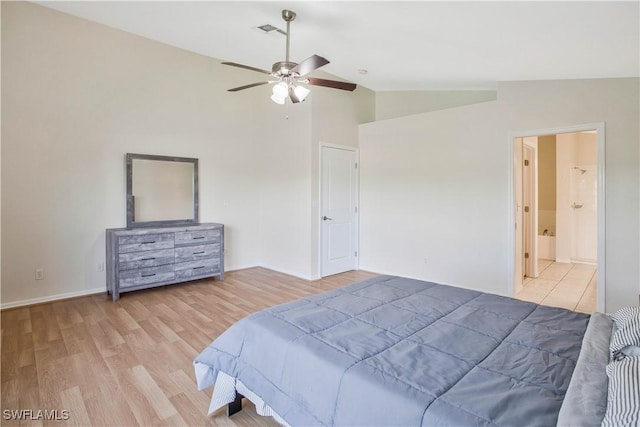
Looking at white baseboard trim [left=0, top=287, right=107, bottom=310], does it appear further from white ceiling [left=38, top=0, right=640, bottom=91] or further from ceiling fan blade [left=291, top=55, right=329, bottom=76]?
ceiling fan blade [left=291, top=55, right=329, bottom=76]

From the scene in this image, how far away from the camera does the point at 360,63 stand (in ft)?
13.9

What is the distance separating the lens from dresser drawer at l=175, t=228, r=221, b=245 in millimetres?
A: 4449

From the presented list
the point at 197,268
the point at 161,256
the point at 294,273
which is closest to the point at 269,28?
the point at 161,256

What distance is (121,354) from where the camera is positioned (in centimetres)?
261

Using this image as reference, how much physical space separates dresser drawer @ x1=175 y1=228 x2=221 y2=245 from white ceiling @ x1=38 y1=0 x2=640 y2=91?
2.52m

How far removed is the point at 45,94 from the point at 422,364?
15.5 feet

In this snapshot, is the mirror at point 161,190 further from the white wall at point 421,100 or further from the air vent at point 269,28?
Answer: the white wall at point 421,100

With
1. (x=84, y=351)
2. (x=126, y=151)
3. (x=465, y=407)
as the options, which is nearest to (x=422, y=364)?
(x=465, y=407)

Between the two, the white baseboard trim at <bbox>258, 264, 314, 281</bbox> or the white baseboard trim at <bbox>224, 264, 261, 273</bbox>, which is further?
the white baseboard trim at <bbox>224, 264, 261, 273</bbox>

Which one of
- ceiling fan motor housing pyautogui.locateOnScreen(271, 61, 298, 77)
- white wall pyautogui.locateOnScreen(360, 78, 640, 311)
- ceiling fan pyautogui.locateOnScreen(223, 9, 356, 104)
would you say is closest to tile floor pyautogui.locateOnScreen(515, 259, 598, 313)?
white wall pyautogui.locateOnScreen(360, 78, 640, 311)

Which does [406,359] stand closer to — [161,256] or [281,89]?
[281,89]

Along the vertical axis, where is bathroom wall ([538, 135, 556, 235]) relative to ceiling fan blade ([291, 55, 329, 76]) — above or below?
below

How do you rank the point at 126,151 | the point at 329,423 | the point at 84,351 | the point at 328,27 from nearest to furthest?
the point at 329,423, the point at 84,351, the point at 328,27, the point at 126,151

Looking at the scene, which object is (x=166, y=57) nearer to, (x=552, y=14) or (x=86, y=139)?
(x=86, y=139)
